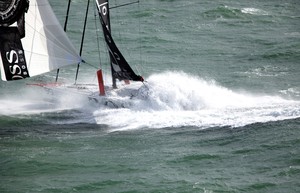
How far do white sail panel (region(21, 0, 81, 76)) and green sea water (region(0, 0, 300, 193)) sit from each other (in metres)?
2.49

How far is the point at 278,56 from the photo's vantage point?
4131 centimetres

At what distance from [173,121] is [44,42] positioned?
6126 millimetres

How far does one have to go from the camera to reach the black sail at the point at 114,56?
30.8 m

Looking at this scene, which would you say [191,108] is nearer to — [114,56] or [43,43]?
[114,56]

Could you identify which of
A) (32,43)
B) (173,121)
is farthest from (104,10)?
(173,121)

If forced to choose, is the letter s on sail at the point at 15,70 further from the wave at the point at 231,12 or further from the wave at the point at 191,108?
the wave at the point at 231,12

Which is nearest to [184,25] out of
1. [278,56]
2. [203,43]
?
[203,43]

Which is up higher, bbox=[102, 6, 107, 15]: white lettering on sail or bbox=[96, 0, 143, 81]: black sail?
bbox=[102, 6, 107, 15]: white lettering on sail

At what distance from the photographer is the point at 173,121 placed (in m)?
29.2

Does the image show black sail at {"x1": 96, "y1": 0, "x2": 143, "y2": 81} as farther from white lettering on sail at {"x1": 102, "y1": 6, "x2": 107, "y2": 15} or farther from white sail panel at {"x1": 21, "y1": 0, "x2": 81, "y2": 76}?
white sail panel at {"x1": 21, "y1": 0, "x2": 81, "y2": 76}

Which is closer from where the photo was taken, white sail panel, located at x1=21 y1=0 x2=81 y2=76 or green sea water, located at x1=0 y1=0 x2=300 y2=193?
green sea water, located at x1=0 y1=0 x2=300 y2=193

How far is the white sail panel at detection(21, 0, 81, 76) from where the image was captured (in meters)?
28.2

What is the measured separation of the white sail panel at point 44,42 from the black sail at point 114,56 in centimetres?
222

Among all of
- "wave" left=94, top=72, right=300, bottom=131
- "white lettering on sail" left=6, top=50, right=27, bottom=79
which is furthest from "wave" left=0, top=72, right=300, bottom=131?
"white lettering on sail" left=6, top=50, right=27, bottom=79
